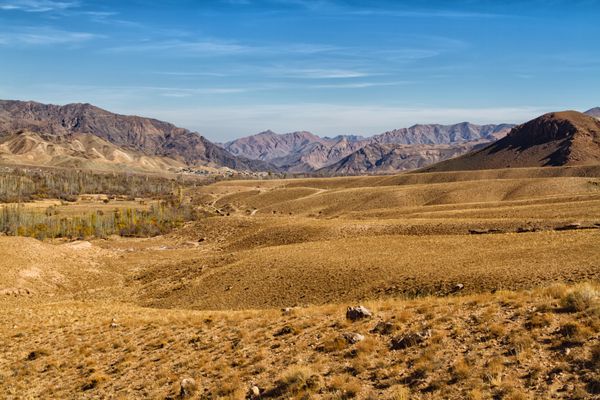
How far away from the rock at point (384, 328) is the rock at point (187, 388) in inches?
277

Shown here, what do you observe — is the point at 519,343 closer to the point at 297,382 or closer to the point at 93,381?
the point at 297,382

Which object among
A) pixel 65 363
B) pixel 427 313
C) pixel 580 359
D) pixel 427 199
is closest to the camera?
pixel 580 359

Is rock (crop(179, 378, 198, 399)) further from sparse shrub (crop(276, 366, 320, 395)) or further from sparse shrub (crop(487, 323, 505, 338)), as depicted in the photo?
sparse shrub (crop(487, 323, 505, 338))

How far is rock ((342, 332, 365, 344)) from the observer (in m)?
16.3

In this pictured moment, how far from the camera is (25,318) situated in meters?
28.6

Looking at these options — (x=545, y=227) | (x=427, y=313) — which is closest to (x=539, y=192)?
(x=545, y=227)

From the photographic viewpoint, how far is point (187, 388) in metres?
15.3

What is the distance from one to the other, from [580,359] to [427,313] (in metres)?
6.09

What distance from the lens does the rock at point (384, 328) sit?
54.7 feet

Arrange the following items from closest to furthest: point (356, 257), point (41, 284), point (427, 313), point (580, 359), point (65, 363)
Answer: point (580, 359) → point (427, 313) → point (65, 363) → point (356, 257) → point (41, 284)

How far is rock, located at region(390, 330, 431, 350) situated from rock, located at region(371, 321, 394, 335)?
38.9 inches

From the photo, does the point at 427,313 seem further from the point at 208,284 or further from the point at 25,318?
the point at 208,284

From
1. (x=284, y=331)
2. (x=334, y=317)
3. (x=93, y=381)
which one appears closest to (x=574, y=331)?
(x=334, y=317)

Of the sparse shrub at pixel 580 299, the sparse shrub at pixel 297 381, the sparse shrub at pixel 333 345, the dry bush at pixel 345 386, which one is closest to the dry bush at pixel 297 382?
the sparse shrub at pixel 297 381
